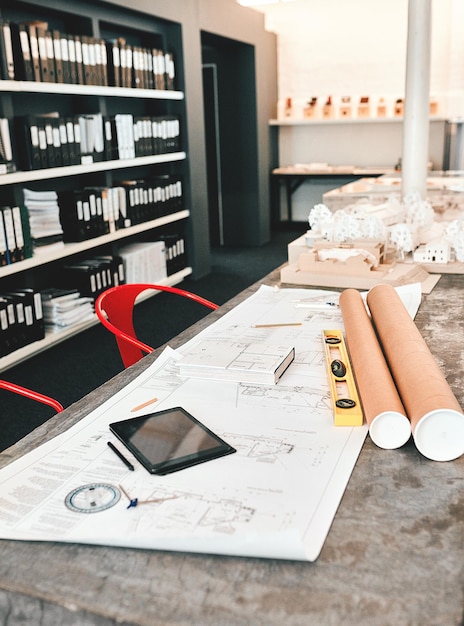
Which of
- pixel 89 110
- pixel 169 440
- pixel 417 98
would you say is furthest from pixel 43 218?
pixel 169 440

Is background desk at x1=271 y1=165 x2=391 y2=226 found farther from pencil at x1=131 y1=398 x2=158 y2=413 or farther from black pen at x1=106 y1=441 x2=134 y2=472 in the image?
black pen at x1=106 y1=441 x2=134 y2=472

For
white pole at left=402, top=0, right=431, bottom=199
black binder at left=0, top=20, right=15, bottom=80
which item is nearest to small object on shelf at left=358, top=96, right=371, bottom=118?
white pole at left=402, top=0, right=431, bottom=199

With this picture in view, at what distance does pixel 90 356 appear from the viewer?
12.6 ft

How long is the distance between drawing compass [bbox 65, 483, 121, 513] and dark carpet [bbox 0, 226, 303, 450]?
187 centimetres

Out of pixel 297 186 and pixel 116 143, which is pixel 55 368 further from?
pixel 297 186

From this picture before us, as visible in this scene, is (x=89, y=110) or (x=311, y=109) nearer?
(x=89, y=110)

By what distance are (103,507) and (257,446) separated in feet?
0.98

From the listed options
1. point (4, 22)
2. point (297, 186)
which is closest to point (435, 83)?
point (297, 186)

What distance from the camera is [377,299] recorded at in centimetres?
173

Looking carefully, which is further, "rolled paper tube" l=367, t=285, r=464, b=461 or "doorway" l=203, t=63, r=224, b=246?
"doorway" l=203, t=63, r=224, b=246

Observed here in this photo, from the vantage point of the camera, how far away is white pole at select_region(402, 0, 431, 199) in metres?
3.32

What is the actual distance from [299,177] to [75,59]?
3956 millimetres

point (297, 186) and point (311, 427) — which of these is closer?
point (311, 427)

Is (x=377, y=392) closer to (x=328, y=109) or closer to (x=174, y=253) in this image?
(x=174, y=253)
